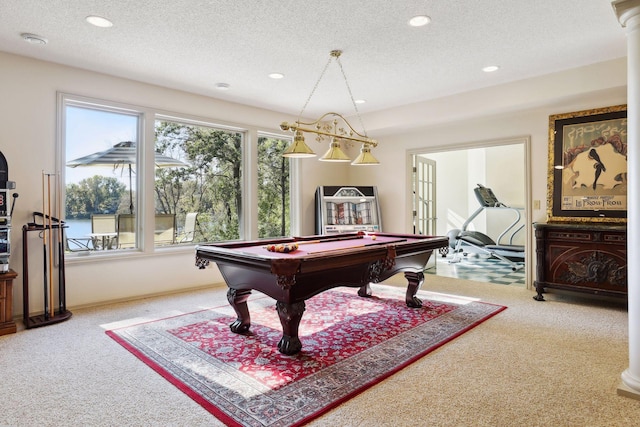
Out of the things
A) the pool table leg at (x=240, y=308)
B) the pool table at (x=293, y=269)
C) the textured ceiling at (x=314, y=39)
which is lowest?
the pool table leg at (x=240, y=308)

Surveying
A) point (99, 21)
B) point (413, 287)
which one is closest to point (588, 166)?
point (413, 287)

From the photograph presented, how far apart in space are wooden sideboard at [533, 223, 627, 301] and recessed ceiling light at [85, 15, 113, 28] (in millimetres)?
4765

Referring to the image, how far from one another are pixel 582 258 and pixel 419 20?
310 centimetres

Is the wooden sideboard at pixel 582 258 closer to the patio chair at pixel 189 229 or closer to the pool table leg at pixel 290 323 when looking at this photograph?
the pool table leg at pixel 290 323

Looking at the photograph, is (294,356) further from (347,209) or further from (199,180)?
(347,209)

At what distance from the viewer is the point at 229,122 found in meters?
5.34

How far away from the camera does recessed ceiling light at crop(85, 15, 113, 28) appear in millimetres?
2943

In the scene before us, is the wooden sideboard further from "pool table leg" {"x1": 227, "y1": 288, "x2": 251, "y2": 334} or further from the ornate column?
"pool table leg" {"x1": 227, "y1": 288, "x2": 251, "y2": 334}

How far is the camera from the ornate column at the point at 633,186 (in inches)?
84.9

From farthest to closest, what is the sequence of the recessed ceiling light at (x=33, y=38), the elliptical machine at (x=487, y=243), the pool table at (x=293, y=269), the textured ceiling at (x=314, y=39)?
the elliptical machine at (x=487, y=243) < the recessed ceiling light at (x=33, y=38) < the textured ceiling at (x=314, y=39) < the pool table at (x=293, y=269)

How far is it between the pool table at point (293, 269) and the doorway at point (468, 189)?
2.92 m

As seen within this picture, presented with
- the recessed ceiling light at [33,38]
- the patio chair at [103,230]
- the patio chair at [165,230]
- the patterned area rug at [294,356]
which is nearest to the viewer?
the patterned area rug at [294,356]

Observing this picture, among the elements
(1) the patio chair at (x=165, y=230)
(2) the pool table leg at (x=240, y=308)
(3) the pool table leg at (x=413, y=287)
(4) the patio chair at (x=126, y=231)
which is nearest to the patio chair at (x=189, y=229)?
(1) the patio chair at (x=165, y=230)

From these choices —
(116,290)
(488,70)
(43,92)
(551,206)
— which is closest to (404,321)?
(551,206)
